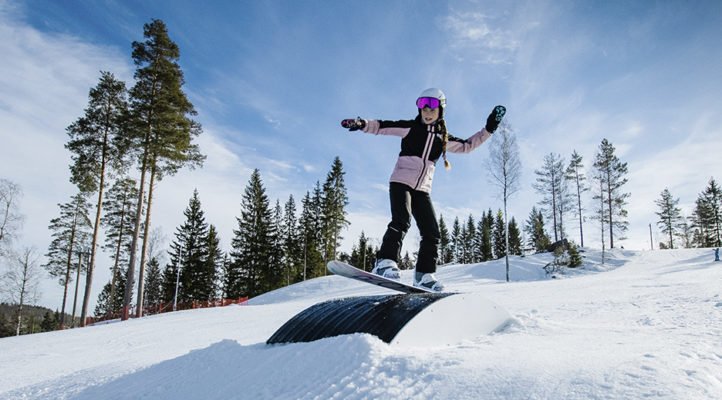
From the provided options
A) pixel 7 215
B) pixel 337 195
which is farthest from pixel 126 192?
pixel 337 195

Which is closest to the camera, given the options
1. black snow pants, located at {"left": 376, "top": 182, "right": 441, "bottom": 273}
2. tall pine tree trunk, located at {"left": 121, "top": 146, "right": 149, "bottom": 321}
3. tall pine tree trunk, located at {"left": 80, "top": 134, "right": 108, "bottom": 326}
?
black snow pants, located at {"left": 376, "top": 182, "right": 441, "bottom": 273}

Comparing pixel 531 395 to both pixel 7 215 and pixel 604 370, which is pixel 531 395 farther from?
pixel 7 215

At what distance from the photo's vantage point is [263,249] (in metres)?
36.6

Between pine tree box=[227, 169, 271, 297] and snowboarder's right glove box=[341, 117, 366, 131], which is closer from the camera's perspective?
snowboarder's right glove box=[341, 117, 366, 131]

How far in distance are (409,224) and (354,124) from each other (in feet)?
3.99

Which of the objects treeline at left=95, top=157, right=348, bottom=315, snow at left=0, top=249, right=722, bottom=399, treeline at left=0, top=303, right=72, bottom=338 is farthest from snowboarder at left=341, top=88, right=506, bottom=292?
treeline at left=0, top=303, right=72, bottom=338

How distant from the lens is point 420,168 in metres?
3.87

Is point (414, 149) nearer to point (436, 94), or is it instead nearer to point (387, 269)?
point (436, 94)

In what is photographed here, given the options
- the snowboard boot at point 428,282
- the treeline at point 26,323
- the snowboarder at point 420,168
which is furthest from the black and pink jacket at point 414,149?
the treeline at point 26,323

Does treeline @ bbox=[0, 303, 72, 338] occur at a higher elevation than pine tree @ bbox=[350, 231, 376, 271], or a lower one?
lower

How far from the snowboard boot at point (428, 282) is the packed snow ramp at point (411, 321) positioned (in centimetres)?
92

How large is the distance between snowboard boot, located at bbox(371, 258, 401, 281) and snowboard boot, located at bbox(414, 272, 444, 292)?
0.48 metres

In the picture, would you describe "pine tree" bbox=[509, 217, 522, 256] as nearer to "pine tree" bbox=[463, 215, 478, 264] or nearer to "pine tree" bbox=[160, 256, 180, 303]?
"pine tree" bbox=[463, 215, 478, 264]

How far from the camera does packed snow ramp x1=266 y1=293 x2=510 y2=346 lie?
7.79 feet
